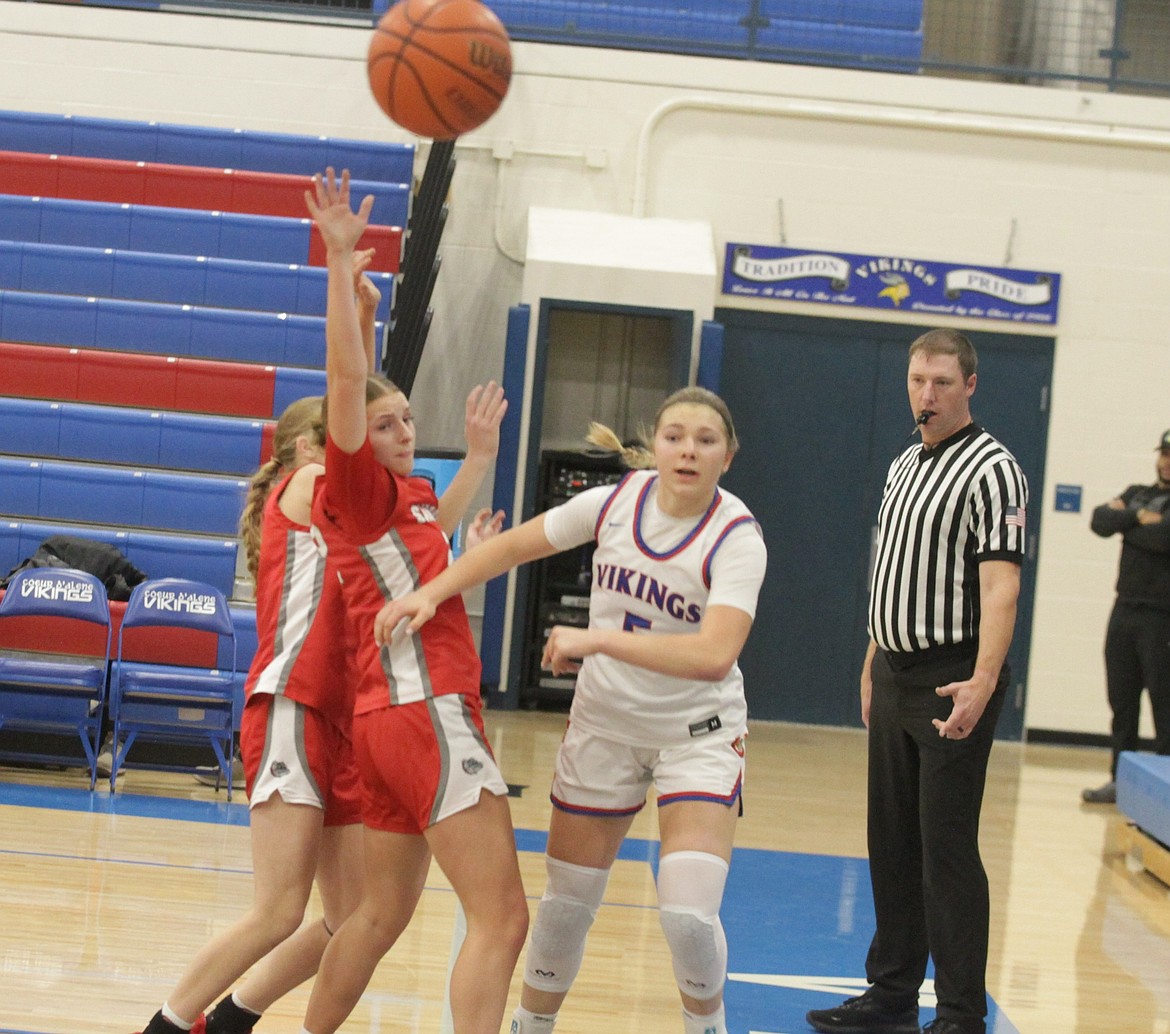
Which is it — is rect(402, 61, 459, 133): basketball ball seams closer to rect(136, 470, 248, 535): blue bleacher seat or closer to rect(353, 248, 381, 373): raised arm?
rect(353, 248, 381, 373): raised arm

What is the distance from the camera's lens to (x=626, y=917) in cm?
502

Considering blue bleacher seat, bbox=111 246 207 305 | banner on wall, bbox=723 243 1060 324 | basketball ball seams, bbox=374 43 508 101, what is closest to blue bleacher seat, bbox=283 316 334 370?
blue bleacher seat, bbox=111 246 207 305

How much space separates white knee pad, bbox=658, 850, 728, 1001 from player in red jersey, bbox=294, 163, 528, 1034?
297 mm

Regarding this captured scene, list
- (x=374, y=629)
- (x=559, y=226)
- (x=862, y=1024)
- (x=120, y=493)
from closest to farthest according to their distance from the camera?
1. (x=374, y=629)
2. (x=862, y=1024)
3. (x=120, y=493)
4. (x=559, y=226)

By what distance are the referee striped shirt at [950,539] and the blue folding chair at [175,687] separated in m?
3.27

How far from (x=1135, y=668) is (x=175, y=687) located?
473cm

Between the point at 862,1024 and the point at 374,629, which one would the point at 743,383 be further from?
the point at 374,629

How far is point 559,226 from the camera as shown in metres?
9.36

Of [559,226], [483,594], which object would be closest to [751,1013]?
[483,594]

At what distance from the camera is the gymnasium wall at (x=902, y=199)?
9.60 meters

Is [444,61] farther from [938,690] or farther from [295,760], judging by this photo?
[938,690]

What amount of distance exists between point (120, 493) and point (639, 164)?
13.1 ft

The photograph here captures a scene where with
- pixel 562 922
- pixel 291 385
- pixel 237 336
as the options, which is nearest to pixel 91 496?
pixel 291 385

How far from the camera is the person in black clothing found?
7488 millimetres
